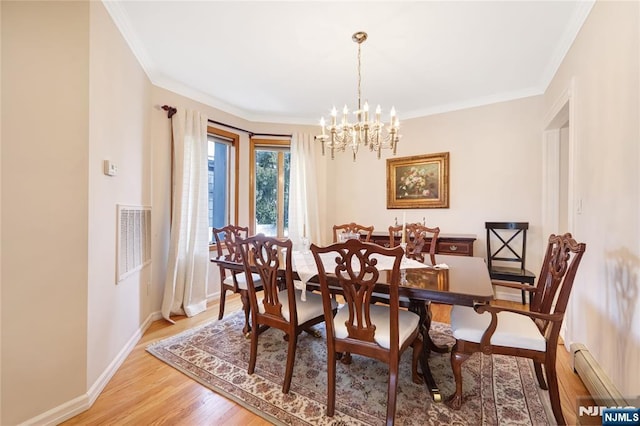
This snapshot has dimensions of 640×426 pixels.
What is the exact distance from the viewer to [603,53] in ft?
5.72

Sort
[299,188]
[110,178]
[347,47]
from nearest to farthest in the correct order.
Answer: [110,178] → [347,47] → [299,188]

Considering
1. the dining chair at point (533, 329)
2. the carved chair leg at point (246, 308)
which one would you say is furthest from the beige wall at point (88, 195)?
the carved chair leg at point (246, 308)

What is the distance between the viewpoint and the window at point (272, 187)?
4.25 m

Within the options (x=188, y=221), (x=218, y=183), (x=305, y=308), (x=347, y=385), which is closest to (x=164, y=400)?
(x=305, y=308)

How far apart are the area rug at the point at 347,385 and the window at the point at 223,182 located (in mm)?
1808

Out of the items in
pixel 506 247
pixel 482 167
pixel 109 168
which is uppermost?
pixel 482 167

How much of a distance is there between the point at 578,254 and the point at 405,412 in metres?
1.27

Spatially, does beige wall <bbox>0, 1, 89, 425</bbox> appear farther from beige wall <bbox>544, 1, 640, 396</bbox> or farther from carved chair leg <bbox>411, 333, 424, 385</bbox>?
beige wall <bbox>544, 1, 640, 396</bbox>

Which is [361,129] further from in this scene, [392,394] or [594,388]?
[594,388]

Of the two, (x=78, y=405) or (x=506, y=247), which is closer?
(x=78, y=405)

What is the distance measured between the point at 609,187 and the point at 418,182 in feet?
7.74

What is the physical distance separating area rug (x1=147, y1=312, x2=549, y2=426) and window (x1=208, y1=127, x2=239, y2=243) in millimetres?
1808

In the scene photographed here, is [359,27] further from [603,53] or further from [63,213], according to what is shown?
[63,213]

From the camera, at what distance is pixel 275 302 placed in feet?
6.07
